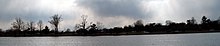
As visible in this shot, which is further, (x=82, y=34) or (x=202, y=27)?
(x=202, y=27)

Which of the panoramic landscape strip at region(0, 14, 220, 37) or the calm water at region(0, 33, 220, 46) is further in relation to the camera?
the panoramic landscape strip at region(0, 14, 220, 37)

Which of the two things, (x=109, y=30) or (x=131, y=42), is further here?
(x=109, y=30)

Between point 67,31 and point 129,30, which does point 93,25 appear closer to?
point 67,31

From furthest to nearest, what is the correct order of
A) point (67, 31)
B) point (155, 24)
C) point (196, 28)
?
1. point (155, 24)
2. point (196, 28)
3. point (67, 31)

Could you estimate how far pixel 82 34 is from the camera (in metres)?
137

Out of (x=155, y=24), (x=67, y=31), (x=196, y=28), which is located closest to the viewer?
(x=67, y=31)

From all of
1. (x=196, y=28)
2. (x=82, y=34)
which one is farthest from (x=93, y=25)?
(x=196, y=28)

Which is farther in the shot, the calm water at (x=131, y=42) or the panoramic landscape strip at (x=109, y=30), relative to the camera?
the panoramic landscape strip at (x=109, y=30)

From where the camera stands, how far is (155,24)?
183m

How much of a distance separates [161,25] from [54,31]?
60231 millimetres

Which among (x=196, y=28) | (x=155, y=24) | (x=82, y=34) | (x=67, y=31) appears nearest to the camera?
(x=82, y=34)

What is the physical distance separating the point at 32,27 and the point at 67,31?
12.1 meters

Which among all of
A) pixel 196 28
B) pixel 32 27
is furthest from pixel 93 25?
pixel 196 28

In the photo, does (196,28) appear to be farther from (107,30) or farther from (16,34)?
(16,34)
